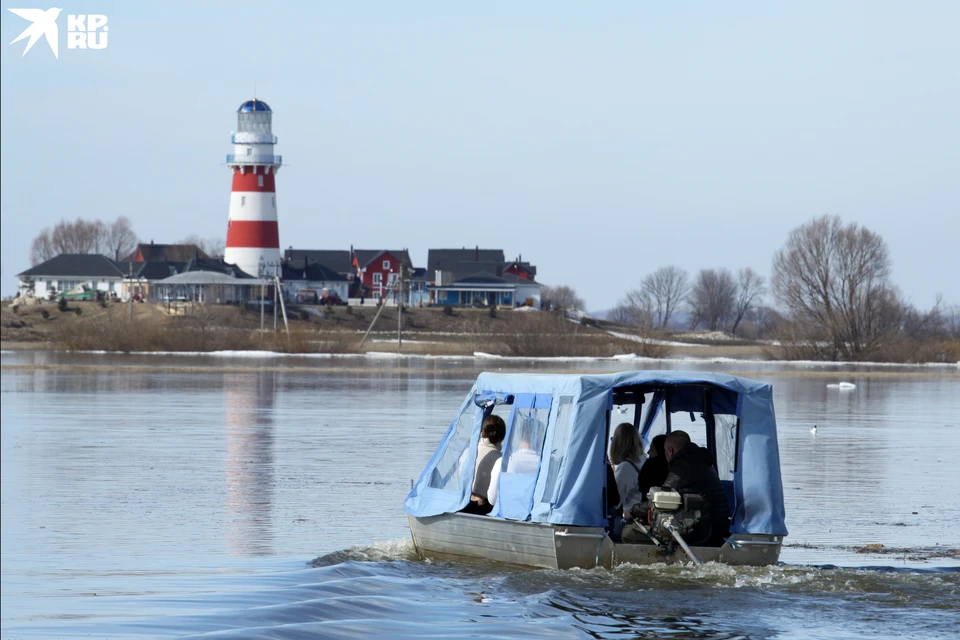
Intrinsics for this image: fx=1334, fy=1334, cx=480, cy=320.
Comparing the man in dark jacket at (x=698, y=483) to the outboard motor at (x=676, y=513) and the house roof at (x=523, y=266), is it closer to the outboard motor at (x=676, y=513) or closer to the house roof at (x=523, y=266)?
the outboard motor at (x=676, y=513)

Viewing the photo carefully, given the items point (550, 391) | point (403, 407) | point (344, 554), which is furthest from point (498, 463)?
point (403, 407)

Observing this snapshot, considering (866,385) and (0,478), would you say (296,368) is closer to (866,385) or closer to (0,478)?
(866,385)

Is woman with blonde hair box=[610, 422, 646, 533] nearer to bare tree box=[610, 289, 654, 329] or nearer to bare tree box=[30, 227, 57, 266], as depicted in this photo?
bare tree box=[610, 289, 654, 329]

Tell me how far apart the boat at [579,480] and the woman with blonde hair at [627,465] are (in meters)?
0.31

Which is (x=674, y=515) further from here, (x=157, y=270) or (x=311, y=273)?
(x=311, y=273)

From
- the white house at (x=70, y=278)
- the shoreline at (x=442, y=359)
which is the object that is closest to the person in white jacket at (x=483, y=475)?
the shoreline at (x=442, y=359)

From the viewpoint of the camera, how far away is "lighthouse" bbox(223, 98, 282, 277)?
329 ft

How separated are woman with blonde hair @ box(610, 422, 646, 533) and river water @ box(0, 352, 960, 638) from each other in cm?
80

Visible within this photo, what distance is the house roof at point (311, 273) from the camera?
123500 mm

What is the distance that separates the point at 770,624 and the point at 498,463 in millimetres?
3685

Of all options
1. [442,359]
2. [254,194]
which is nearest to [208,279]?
[254,194]

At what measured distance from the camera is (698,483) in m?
12.6

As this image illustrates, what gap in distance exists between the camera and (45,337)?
90.4 meters

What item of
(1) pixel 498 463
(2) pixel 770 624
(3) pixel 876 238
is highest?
(3) pixel 876 238
